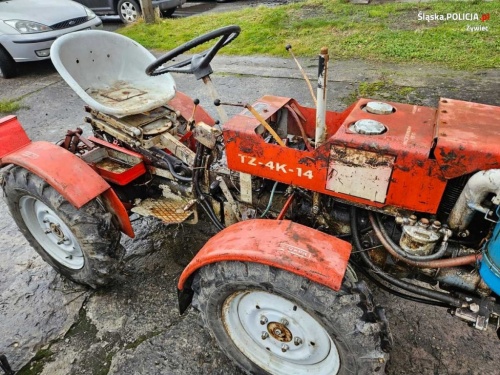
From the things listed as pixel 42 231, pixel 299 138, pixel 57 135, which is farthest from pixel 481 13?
pixel 42 231

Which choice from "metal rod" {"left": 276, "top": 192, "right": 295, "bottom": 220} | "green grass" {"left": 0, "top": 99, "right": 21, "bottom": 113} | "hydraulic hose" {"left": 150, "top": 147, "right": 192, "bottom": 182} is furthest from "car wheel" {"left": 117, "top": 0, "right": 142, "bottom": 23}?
"metal rod" {"left": 276, "top": 192, "right": 295, "bottom": 220}

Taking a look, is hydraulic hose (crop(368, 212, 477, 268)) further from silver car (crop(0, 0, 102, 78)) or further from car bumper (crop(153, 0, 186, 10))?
car bumper (crop(153, 0, 186, 10))

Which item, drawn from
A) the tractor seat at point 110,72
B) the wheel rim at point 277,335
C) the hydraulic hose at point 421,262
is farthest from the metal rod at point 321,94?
the tractor seat at point 110,72

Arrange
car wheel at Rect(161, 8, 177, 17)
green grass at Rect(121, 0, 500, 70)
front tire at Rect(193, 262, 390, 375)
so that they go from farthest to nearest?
1. car wheel at Rect(161, 8, 177, 17)
2. green grass at Rect(121, 0, 500, 70)
3. front tire at Rect(193, 262, 390, 375)

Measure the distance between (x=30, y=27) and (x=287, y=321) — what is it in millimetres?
6747

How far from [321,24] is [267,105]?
6506 mm

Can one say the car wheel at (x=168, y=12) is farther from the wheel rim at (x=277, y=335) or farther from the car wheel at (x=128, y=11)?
the wheel rim at (x=277, y=335)

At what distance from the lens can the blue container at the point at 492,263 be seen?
5.14 ft

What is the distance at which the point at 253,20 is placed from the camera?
8719 millimetres

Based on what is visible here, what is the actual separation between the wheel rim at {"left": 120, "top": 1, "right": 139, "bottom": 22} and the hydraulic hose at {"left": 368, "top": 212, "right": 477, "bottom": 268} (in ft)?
31.3

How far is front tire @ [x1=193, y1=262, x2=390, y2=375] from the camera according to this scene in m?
1.68

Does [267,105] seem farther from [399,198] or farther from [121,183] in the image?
[121,183]

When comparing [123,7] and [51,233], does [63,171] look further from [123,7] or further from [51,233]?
[123,7]

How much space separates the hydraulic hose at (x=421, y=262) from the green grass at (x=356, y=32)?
500cm
